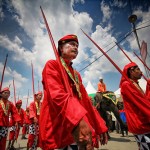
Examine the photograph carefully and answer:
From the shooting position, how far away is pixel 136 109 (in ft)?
10.9

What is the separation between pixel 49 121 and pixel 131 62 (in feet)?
9.16

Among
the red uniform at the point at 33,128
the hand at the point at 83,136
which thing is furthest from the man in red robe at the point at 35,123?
the hand at the point at 83,136

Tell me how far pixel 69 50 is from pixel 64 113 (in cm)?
116

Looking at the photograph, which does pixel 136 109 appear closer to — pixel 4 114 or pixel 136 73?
pixel 136 73

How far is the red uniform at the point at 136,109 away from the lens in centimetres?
310

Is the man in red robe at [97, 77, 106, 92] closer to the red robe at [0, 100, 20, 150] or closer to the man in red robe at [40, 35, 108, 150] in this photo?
the red robe at [0, 100, 20, 150]

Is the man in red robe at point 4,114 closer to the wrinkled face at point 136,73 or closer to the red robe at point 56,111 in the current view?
the wrinkled face at point 136,73

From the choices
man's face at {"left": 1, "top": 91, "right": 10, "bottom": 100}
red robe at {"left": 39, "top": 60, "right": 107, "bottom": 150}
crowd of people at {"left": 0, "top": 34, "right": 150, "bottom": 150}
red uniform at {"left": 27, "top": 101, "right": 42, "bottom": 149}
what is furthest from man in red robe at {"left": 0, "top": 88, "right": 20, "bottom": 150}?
red robe at {"left": 39, "top": 60, "right": 107, "bottom": 150}

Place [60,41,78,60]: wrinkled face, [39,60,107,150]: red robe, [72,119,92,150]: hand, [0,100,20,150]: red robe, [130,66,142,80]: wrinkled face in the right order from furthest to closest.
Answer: [0,100,20,150]: red robe, [130,66,142,80]: wrinkled face, [60,41,78,60]: wrinkled face, [39,60,107,150]: red robe, [72,119,92,150]: hand

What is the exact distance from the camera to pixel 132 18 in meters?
9.29

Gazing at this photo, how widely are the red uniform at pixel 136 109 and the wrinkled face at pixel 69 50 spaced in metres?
1.16

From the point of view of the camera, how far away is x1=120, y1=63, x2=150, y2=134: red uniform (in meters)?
3.10

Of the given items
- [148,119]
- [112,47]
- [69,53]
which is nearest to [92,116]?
[69,53]

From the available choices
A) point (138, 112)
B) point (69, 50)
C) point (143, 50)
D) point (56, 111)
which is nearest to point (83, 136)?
point (56, 111)
